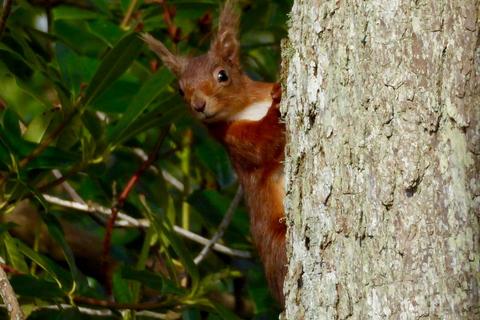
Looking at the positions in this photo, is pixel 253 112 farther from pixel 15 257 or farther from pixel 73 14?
pixel 15 257

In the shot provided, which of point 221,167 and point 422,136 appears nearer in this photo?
point 422,136

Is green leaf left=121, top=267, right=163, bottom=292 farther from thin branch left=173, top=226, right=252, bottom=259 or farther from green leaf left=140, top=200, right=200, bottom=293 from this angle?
thin branch left=173, top=226, right=252, bottom=259

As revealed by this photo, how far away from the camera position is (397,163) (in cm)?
207

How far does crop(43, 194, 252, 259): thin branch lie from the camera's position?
3.79 metres

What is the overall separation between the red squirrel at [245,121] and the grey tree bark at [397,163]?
1.10m

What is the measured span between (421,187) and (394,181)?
0.05 m

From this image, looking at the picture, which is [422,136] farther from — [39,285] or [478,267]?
[39,285]

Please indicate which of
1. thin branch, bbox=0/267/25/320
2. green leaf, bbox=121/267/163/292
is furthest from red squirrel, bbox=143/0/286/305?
thin branch, bbox=0/267/25/320

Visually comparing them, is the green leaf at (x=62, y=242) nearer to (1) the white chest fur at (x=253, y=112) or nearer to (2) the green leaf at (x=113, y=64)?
(2) the green leaf at (x=113, y=64)

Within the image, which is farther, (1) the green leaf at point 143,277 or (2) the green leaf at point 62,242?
(2) the green leaf at point 62,242

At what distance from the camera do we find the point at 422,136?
205 centimetres

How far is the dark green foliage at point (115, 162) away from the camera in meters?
3.36

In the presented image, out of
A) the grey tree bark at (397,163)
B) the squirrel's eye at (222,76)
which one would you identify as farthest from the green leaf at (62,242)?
the grey tree bark at (397,163)

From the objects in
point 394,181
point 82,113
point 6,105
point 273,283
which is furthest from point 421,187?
point 6,105
